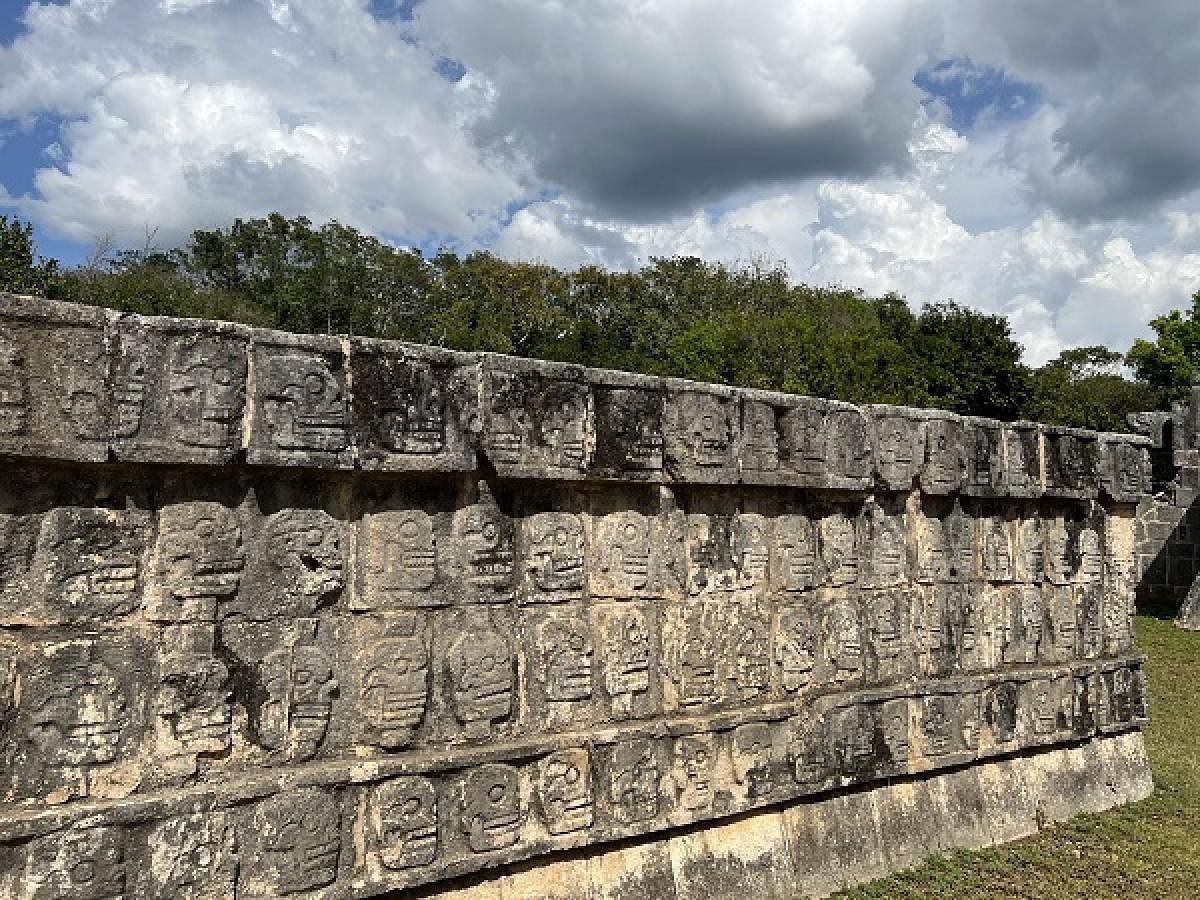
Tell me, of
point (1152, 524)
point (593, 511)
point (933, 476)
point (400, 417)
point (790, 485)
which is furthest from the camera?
point (1152, 524)

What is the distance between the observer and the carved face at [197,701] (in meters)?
2.95

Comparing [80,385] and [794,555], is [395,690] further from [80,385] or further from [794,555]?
[794,555]

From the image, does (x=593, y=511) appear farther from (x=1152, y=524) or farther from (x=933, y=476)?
(x=1152, y=524)

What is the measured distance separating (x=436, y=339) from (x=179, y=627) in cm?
2938

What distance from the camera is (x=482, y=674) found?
140 inches

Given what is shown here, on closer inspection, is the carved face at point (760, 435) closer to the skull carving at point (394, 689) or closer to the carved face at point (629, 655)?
the carved face at point (629, 655)

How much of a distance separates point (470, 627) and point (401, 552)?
375 mm

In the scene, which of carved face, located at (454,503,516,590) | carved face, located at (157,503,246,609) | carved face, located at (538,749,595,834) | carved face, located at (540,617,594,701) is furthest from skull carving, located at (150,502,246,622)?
carved face, located at (538,749,595,834)

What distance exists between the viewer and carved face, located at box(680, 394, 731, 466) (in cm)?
413

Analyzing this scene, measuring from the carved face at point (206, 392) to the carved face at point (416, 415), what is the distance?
0.48 meters

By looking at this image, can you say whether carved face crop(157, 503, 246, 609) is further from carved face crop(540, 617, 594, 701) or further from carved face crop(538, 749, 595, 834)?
carved face crop(538, 749, 595, 834)

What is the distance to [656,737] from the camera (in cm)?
398

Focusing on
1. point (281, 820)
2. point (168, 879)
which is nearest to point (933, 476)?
point (281, 820)

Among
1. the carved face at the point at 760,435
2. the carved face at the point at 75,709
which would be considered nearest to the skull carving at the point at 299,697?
the carved face at the point at 75,709
